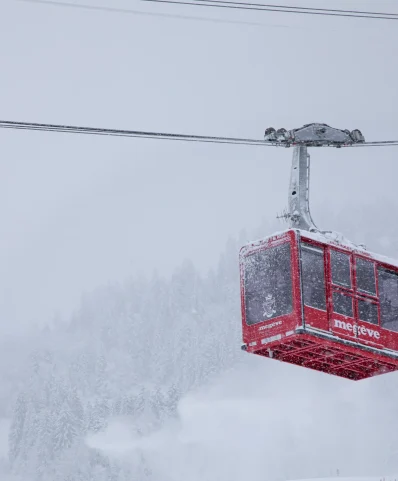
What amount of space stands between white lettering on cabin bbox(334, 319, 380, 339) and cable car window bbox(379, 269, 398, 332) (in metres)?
0.43

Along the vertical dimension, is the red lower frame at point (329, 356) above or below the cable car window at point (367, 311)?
below

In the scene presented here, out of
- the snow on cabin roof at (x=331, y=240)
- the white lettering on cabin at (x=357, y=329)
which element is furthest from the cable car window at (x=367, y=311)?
the snow on cabin roof at (x=331, y=240)

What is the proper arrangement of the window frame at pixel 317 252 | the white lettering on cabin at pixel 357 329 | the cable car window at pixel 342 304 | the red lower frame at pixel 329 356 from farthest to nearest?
the cable car window at pixel 342 304, the white lettering on cabin at pixel 357 329, the red lower frame at pixel 329 356, the window frame at pixel 317 252

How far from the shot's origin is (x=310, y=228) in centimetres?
2584

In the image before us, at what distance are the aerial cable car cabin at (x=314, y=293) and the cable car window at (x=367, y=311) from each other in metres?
0.02

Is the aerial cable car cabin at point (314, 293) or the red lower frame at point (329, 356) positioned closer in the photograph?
the aerial cable car cabin at point (314, 293)

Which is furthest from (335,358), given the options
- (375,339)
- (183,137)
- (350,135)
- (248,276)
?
(183,137)

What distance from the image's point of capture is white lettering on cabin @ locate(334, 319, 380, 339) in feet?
80.8

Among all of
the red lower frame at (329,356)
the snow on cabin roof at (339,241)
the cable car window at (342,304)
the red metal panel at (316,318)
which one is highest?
the snow on cabin roof at (339,241)

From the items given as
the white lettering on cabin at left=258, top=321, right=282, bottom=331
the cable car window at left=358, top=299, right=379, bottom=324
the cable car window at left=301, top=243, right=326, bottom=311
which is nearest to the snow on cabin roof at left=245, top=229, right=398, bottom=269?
the cable car window at left=301, top=243, right=326, bottom=311

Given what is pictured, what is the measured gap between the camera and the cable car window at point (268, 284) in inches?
962

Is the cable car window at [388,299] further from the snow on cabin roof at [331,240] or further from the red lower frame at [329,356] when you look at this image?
the red lower frame at [329,356]

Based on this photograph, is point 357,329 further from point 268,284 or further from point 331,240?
point 268,284

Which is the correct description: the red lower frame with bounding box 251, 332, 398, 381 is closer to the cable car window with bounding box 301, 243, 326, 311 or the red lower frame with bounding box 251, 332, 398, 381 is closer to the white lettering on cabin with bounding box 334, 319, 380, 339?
the white lettering on cabin with bounding box 334, 319, 380, 339
